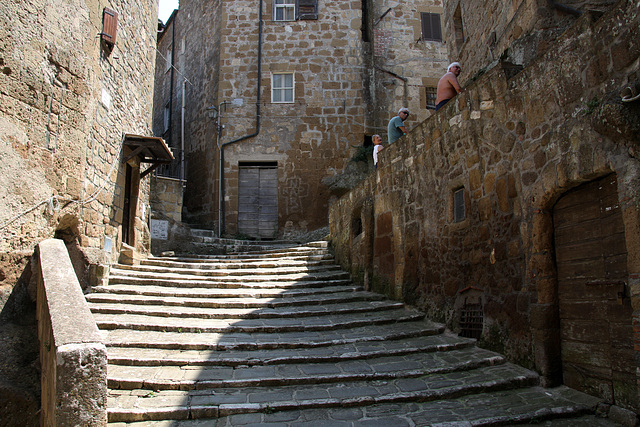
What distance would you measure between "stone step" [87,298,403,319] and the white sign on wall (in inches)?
176

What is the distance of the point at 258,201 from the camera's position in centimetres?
1444

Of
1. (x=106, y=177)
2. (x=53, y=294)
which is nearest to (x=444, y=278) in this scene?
(x=53, y=294)

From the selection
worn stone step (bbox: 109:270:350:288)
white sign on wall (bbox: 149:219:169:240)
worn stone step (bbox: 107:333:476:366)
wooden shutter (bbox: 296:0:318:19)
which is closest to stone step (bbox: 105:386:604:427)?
worn stone step (bbox: 107:333:476:366)

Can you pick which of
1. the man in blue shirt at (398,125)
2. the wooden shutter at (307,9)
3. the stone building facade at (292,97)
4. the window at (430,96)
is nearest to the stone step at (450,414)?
the man in blue shirt at (398,125)

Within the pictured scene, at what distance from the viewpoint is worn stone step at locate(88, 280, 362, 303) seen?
7.38 meters

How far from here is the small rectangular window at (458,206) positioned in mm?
6117

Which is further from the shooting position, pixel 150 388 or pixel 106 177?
pixel 106 177

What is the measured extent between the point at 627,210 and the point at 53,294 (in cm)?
496

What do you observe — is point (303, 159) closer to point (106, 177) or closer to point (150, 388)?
point (106, 177)

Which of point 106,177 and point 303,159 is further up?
point 303,159

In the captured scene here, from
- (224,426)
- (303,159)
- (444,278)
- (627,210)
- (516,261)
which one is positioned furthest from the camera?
(303,159)

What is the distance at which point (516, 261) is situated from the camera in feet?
16.5

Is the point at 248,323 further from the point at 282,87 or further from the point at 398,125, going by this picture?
the point at 282,87

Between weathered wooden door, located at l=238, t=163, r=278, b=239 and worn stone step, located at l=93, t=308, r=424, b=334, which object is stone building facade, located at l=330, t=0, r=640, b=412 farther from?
weathered wooden door, located at l=238, t=163, r=278, b=239
